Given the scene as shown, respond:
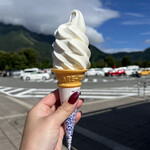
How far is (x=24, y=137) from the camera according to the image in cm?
177

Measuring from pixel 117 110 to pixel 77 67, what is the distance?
18.8 ft

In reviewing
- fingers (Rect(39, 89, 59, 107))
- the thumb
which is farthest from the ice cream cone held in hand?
fingers (Rect(39, 89, 59, 107))

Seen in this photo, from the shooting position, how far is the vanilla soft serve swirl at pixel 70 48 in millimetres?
2002

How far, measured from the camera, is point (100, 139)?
4.28 meters

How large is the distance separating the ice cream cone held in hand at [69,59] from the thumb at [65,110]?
0.12 m

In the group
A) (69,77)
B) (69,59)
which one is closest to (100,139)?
(69,77)

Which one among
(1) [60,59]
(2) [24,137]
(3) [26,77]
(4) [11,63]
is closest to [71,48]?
(1) [60,59]

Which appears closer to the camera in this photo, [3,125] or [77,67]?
[77,67]

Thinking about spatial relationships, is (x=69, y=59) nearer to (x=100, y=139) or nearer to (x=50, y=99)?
(x=50, y=99)

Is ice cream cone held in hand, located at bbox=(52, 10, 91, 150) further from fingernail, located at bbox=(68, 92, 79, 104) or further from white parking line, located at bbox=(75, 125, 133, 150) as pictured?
white parking line, located at bbox=(75, 125, 133, 150)

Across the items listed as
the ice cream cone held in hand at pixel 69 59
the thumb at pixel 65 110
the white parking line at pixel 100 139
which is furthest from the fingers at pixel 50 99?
the white parking line at pixel 100 139

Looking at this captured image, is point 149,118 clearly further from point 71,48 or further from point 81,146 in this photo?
point 71,48

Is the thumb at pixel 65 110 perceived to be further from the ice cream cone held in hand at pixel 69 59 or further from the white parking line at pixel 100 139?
the white parking line at pixel 100 139

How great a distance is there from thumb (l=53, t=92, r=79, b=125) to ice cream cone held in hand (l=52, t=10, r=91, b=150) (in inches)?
4.6
